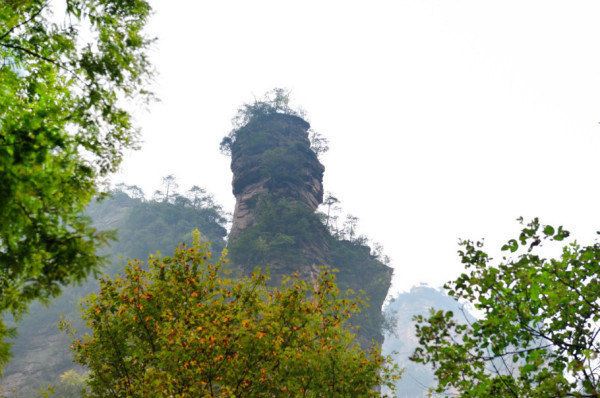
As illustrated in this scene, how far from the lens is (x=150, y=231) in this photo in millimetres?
65625

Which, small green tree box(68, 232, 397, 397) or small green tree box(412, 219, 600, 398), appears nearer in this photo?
small green tree box(412, 219, 600, 398)

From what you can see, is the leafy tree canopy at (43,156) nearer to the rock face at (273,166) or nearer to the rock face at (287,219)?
the rock face at (287,219)

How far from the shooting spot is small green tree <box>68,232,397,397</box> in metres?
7.71

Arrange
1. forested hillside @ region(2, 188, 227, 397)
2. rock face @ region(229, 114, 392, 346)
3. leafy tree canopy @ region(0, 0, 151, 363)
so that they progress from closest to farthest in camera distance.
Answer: leafy tree canopy @ region(0, 0, 151, 363) < rock face @ region(229, 114, 392, 346) < forested hillside @ region(2, 188, 227, 397)

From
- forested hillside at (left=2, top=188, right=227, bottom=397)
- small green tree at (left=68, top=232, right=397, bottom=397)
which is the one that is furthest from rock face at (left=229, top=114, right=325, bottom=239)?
small green tree at (left=68, top=232, right=397, bottom=397)

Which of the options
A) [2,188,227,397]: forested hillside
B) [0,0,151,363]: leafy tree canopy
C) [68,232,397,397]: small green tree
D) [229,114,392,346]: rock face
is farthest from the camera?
[2,188,227,397]: forested hillside

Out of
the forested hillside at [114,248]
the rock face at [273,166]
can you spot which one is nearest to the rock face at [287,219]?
the rock face at [273,166]

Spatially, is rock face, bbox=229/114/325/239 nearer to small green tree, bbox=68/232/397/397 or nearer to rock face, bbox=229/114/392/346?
rock face, bbox=229/114/392/346

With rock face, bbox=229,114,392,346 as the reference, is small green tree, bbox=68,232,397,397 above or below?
below

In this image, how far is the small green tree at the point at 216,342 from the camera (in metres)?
7.71

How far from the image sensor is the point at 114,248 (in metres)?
68.2

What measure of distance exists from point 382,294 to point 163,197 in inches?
1788

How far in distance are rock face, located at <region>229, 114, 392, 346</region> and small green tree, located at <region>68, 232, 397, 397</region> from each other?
32.9 m

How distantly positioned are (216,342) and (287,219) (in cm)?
3896
